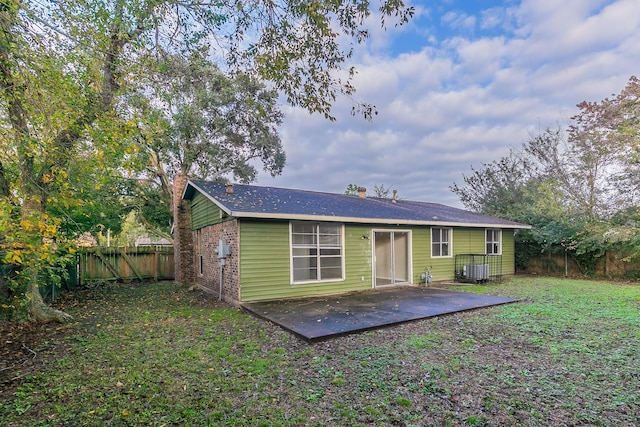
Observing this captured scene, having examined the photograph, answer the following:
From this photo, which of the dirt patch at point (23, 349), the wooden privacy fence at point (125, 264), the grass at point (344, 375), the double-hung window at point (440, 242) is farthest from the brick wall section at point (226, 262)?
the double-hung window at point (440, 242)

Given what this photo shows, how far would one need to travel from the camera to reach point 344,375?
3768 mm

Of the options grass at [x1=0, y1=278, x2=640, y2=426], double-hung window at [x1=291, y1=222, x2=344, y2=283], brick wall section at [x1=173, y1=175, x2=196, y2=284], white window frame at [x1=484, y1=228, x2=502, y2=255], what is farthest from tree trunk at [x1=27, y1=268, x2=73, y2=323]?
white window frame at [x1=484, y1=228, x2=502, y2=255]

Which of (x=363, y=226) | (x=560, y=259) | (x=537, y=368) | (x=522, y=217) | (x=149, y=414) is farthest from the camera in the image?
(x=522, y=217)

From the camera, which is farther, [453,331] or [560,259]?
[560,259]

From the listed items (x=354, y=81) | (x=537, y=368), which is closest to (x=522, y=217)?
(x=537, y=368)

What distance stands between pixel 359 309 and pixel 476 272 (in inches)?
261

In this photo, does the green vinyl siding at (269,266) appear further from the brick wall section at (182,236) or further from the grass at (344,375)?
the brick wall section at (182,236)

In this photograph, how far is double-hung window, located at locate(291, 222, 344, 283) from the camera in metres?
8.85

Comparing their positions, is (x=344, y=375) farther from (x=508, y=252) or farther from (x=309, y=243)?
(x=508, y=252)

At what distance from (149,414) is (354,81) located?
13.9 feet

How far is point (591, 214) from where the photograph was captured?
13.5 m

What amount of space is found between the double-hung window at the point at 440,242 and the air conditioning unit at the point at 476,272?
840 millimetres

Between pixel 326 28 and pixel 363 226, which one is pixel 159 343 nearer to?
pixel 326 28

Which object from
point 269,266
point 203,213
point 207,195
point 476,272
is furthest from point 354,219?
point 476,272
